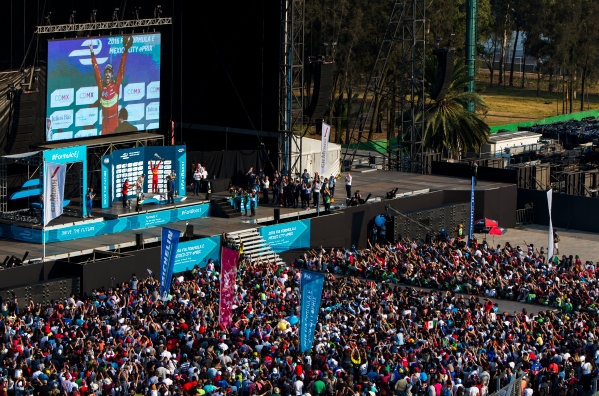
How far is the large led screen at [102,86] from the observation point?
38719 millimetres

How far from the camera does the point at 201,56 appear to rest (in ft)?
163

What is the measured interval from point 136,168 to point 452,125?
68.8ft

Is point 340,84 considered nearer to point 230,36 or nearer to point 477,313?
point 230,36

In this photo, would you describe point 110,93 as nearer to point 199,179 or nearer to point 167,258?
point 199,179

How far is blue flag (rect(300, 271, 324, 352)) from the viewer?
2523 cm

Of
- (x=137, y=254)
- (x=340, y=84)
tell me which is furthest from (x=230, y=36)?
(x=340, y=84)

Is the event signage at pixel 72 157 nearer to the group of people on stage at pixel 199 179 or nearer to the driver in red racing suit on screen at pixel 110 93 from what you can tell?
the driver in red racing suit on screen at pixel 110 93

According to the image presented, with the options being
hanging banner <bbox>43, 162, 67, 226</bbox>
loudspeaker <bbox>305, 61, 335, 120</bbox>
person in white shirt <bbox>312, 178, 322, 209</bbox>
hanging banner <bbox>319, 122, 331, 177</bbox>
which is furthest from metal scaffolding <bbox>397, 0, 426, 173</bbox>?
hanging banner <bbox>43, 162, 67, 226</bbox>

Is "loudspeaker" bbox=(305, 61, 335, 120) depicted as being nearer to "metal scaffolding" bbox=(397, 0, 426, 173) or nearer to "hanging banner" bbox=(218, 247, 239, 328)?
"metal scaffolding" bbox=(397, 0, 426, 173)

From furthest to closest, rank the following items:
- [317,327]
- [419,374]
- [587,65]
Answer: [587,65]
[317,327]
[419,374]

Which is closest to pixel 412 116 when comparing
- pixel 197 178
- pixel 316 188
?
pixel 316 188

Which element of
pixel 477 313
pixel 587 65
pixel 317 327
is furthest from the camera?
pixel 587 65

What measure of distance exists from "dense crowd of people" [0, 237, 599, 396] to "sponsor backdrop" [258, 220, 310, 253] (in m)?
5.62

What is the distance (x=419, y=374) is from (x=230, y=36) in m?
27.7
